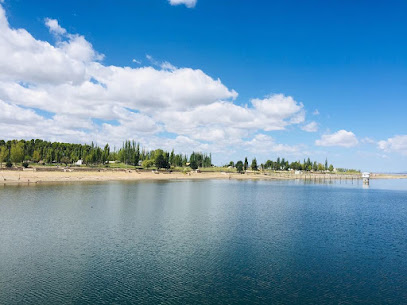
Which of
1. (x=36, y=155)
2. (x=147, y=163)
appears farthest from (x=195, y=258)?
(x=147, y=163)

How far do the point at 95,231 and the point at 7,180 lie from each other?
255 ft

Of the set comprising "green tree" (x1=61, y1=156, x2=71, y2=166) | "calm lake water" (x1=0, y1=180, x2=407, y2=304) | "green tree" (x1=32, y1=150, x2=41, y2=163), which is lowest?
"calm lake water" (x1=0, y1=180, x2=407, y2=304)

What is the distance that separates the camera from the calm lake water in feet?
70.4

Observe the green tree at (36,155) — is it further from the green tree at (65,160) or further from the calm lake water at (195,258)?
the calm lake water at (195,258)

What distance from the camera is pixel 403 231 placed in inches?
1731

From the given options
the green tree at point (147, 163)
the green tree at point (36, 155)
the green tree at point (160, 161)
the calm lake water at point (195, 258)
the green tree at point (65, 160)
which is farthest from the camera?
the green tree at point (147, 163)

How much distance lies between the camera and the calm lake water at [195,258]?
21445 mm

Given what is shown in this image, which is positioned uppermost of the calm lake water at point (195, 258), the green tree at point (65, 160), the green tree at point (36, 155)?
the green tree at point (36, 155)

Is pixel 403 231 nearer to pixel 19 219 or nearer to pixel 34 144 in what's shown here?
pixel 19 219

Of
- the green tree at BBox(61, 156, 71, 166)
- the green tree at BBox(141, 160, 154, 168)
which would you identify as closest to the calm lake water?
the green tree at BBox(61, 156, 71, 166)

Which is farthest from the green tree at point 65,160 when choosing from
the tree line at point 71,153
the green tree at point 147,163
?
the green tree at point 147,163

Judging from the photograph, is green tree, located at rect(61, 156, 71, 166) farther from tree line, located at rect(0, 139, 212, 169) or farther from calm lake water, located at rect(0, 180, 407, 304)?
calm lake water, located at rect(0, 180, 407, 304)

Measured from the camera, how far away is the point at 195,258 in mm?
28781

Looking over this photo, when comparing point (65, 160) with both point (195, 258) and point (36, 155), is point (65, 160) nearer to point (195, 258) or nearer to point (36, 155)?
point (36, 155)
